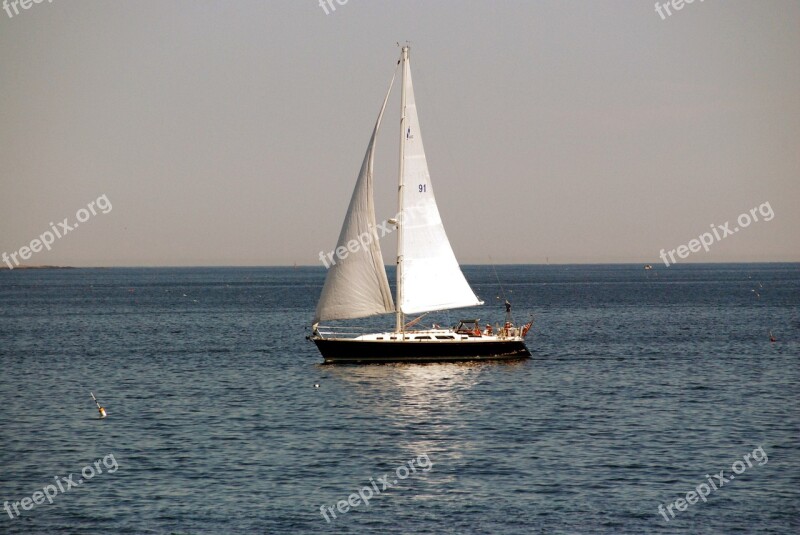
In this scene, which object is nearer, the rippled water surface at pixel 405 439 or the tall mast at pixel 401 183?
the rippled water surface at pixel 405 439

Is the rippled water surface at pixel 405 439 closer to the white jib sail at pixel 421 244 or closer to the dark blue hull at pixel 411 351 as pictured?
the dark blue hull at pixel 411 351

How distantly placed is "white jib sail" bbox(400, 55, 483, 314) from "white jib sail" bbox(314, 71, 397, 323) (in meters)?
1.89

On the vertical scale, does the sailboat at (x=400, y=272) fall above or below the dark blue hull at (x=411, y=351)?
above

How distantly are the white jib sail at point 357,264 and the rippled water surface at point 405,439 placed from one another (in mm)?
3915

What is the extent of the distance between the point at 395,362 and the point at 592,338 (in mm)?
30901

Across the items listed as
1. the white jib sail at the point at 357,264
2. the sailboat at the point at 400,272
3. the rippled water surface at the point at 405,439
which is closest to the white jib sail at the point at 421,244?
the sailboat at the point at 400,272

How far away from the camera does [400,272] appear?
6253 cm

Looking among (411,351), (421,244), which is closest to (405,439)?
(411,351)

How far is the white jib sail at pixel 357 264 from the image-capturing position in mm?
61969

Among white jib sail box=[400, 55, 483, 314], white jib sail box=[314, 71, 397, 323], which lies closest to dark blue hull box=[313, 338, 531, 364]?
white jib sail box=[314, 71, 397, 323]

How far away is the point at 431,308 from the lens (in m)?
63.3

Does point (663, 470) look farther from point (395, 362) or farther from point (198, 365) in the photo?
point (198, 365)

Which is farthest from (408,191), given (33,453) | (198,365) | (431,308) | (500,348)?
(33,453)

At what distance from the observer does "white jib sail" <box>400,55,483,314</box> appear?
61906 mm
